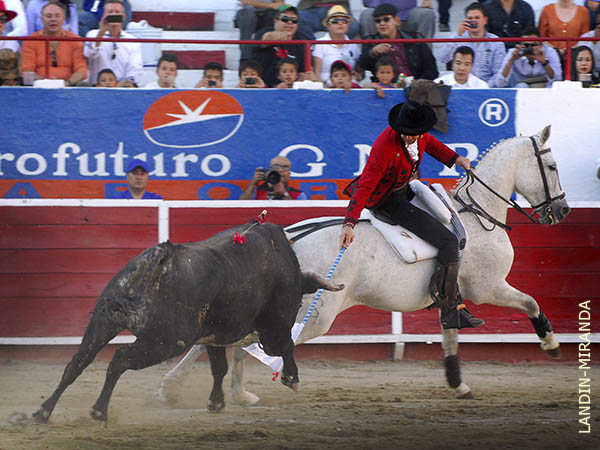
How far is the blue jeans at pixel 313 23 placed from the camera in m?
9.16

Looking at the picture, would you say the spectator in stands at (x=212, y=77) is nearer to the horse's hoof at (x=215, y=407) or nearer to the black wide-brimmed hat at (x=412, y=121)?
the black wide-brimmed hat at (x=412, y=121)

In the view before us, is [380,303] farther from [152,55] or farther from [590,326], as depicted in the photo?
[152,55]

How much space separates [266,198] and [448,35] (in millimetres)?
3162

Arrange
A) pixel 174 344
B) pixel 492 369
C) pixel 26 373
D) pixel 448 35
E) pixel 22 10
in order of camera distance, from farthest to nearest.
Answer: pixel 448 35
pixel 22 10
pixel 492 369
pixel 26 373
pixel 174 344

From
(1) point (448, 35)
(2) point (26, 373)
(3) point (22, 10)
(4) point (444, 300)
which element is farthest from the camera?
(1) point (448, 35)

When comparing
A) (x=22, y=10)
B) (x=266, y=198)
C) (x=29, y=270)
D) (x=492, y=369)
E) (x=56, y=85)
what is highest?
(x=22, y=10)

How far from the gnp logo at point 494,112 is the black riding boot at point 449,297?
9.66ft

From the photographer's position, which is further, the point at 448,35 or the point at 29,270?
the point at 448,35

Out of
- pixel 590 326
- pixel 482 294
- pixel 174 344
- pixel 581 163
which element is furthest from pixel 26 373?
pixel 581 163

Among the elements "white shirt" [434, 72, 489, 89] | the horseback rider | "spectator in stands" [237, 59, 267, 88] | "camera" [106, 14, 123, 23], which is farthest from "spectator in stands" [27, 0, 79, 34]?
the horseback rider

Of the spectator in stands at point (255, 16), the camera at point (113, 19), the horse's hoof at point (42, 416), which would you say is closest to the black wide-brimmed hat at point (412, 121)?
the horse's hoof at point (42, 416)

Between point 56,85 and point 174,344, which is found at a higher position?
point 56,85

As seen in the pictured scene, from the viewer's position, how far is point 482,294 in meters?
6.21

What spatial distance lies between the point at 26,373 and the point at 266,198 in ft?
7.98
